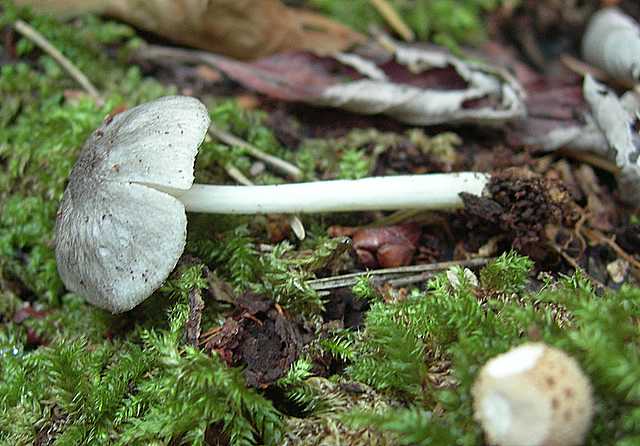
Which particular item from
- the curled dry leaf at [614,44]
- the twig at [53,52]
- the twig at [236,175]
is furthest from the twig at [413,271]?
the twig at [53,52]

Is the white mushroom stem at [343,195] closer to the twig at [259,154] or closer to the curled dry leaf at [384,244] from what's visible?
the curled dry leaf at [384,244]

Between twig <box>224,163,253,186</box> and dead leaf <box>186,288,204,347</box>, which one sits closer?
dead leaf <box>186,288,204,347</box>

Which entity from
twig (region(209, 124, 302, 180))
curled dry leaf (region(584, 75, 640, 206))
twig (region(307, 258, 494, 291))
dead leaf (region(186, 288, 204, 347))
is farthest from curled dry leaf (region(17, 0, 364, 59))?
dead leaf (region(186, 288, 204, 347))

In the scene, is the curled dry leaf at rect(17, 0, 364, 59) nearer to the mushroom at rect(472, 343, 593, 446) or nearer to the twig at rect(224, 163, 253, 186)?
the twig at rect(224, 163, 253, 186)

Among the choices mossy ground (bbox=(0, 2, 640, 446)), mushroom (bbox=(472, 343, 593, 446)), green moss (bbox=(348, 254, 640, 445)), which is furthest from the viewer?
mossy ground (bbox=(0, 2, 640, 446))

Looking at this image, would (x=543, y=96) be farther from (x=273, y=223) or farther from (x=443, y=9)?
(x=273, y=223)

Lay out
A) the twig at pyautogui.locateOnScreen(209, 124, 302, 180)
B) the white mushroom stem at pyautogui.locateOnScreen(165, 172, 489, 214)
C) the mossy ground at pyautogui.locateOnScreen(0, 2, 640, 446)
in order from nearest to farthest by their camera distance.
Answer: the mossy ground at pyautogui.locateOnScreen(0, 2, 640, 446) < the white mushroom stem at pyautogui.locateOnScreen(165, 172, 489, 214) < the twig at pyautogui.locateOnScreen(209, 124, 302, 180)
